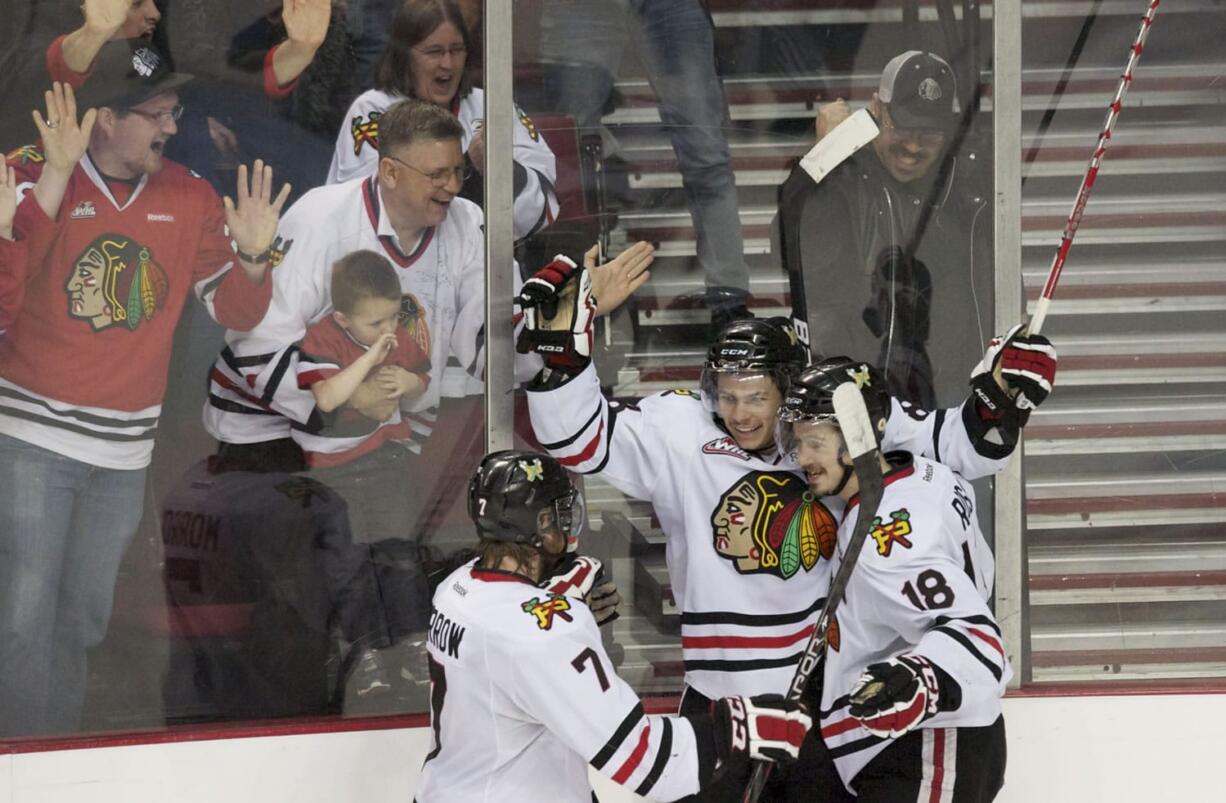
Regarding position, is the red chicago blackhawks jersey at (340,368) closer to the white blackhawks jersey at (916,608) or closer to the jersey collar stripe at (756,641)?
the jersey collar stripe at (756,641)

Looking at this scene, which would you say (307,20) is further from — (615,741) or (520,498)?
(615,741)

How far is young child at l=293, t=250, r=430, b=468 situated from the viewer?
329 cm

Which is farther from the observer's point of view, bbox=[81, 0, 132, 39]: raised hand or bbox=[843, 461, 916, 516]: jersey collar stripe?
bbox=[81, 0, 132, 39]: raised hand

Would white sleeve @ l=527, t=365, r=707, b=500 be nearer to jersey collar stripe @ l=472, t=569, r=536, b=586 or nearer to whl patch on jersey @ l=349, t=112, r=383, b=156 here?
jersey collar stripe @ l=472, t=569, r=536, b=586

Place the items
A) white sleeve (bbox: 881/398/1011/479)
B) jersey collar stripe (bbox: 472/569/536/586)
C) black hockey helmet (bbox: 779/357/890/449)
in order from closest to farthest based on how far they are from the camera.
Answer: jersey collar stripe (bbox: 472/569/536/586), black hockey helmet (bbox: 779/357/890/449), white sleeve (bbox: 881/398/1011/479)

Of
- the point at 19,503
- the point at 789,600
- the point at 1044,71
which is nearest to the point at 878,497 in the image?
the point at 789,600

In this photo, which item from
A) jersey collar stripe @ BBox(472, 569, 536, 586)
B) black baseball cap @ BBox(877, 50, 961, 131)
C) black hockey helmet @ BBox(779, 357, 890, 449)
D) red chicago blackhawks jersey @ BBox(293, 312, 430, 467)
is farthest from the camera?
black baseball cap @ BBox(877, 50, 961, 131)

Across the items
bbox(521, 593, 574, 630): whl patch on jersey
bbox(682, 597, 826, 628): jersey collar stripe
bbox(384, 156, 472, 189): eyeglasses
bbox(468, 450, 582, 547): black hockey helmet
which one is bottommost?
bbox(682, 597, 826, 628): jersey collar stripe

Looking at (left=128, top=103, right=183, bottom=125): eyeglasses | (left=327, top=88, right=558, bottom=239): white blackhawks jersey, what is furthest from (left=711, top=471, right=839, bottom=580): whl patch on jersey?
(left=128, top=103, right=183, bottom=125): eyeglasses

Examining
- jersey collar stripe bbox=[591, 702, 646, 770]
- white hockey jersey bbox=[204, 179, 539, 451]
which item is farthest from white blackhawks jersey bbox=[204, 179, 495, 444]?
jersey collar stripe bbox=[591, 702, 646, 770]

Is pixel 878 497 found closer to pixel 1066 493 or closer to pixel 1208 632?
pixel 1066 493

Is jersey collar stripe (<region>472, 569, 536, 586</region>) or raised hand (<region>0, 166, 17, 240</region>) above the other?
raised hand (<region>0, 166, 17, 240</region>)

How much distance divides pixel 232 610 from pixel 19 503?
49cm

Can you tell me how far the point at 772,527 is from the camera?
2.98 metres
